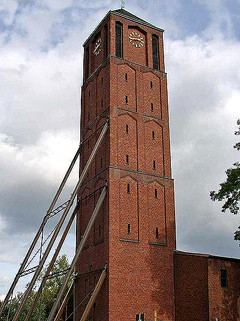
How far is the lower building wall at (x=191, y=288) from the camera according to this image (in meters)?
26.8

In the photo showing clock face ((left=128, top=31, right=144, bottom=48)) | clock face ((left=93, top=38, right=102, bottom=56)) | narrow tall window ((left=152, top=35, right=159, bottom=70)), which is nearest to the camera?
clock face ((left=128, top=31, right=144, bottom=48))

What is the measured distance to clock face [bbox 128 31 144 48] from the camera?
34.7 metres

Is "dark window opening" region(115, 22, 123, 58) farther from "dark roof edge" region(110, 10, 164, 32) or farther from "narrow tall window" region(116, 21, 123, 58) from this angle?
"dark roof edge" region(110, 10, 164, 32)

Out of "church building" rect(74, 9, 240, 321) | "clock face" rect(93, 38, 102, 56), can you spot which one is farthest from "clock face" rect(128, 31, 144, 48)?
"clock face" rect(93, 38, 102, 56)

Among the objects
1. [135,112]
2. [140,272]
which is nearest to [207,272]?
[140,272]

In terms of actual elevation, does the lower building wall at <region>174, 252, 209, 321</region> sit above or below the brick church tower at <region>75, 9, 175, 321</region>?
below

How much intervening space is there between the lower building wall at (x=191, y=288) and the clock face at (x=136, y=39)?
1588 cm

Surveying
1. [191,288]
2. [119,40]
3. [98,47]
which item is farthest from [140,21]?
[191,288]

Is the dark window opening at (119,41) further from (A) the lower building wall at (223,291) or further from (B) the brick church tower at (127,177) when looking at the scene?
(A) the lower building wall at (223,291)

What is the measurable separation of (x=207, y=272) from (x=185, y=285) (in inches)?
71.9

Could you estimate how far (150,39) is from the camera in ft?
117

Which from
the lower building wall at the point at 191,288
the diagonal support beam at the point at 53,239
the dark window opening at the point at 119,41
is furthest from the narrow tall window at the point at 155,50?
the lower building wall at the point at 191,288

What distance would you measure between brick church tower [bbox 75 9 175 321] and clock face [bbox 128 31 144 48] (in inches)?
3.5

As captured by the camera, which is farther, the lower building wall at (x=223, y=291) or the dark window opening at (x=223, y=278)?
the dark window opening at (x=223, y=278)
